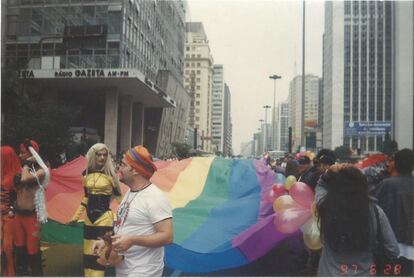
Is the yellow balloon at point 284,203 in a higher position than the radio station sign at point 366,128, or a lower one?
lower

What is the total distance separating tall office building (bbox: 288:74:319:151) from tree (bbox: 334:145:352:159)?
25 centimetres

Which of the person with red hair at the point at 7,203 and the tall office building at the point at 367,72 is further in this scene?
the tall office building at the point at 367,72

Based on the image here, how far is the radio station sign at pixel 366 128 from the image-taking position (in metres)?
4.09

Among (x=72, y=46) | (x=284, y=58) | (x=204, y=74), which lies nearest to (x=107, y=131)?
(x=72, y=46)

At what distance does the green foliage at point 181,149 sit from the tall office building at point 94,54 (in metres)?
0.37

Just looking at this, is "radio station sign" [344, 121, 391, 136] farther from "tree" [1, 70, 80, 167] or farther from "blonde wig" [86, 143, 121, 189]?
"tree" [1, 70, 80, 167]

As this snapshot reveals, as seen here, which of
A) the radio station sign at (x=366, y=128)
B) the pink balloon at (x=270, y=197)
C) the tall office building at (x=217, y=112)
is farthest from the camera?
the tall office building at (x=217, y=112)

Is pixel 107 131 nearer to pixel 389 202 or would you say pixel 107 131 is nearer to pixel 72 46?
pixel 72 46

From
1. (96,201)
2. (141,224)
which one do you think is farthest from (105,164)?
(141,224)

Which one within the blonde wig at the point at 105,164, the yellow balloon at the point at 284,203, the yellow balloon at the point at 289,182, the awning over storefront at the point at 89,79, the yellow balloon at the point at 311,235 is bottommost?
the yellow balloon at the point at 311,235

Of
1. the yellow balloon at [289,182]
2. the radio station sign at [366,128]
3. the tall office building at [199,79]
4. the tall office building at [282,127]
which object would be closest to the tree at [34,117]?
the tall office building at [199,79]

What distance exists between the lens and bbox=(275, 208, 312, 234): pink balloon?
12.0ft

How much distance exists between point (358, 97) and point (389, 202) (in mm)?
1075

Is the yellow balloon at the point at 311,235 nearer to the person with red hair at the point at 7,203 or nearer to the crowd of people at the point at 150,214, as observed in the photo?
the crowd of people at the point at 150,214
